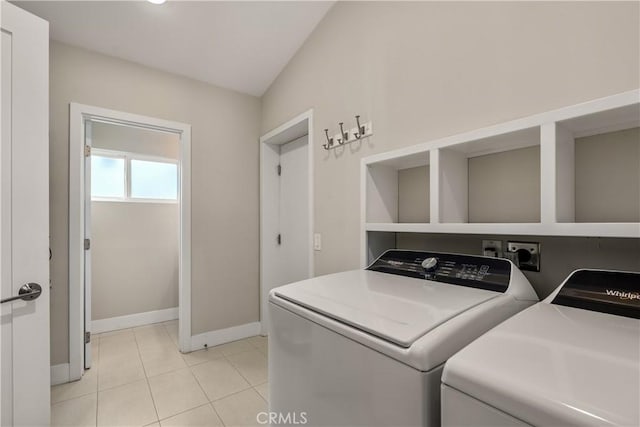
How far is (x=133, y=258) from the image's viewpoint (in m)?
3.20

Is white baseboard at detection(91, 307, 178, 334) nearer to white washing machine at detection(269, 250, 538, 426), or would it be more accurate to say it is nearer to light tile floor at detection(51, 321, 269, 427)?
light tile floor at detection(51, 321, 269, 427)

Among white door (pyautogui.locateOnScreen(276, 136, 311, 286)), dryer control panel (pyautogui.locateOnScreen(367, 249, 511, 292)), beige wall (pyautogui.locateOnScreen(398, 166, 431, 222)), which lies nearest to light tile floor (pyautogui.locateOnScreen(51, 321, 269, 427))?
white door (pyautogui.locateOnScreen(276, 136, 311, 286))

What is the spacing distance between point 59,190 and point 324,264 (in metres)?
1.98

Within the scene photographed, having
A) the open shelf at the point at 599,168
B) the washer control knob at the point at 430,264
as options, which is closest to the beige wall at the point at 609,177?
the open shelf at the point at 599,168

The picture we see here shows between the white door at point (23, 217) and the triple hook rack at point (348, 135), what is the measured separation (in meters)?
1.49

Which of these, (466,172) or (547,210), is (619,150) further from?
(466,172)

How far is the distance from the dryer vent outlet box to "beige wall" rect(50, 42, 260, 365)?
2278mm

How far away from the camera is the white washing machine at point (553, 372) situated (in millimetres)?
433

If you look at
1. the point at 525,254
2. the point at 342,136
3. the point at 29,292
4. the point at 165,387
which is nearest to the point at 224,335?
the point at 165,387

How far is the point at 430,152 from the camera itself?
1226 mm

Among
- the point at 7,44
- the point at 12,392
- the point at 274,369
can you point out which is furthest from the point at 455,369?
the point at 7,44

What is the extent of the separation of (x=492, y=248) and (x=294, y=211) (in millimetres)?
1863

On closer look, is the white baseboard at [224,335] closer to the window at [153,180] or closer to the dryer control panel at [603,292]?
the window at [153,180]

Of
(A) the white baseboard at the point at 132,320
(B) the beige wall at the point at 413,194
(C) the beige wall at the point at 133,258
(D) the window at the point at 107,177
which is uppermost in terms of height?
(D) the window at the point at 107,177
